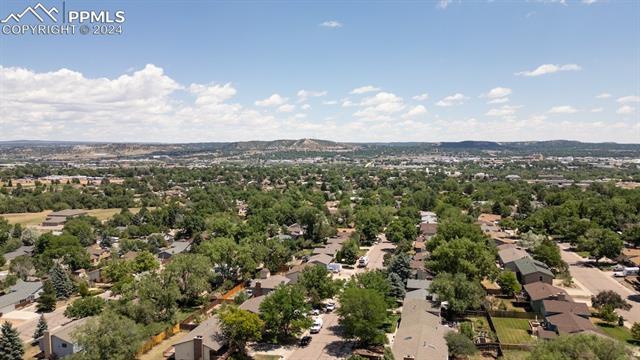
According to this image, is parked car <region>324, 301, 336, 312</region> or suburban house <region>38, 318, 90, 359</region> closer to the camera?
suburban house <region>38, 318, 90, 359</region>

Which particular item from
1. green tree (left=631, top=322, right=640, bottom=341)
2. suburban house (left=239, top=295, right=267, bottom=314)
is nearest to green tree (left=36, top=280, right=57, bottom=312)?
suburban house (left=239, top=295, right=267, bottom=314)

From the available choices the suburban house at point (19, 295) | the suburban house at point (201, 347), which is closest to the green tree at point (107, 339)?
the suburban house at point (201, 347)

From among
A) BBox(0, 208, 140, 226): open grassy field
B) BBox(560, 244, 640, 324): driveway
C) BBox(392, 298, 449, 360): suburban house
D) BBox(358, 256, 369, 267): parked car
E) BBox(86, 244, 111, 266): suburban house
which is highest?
BBox(392, 298, 449, 360): suburban house

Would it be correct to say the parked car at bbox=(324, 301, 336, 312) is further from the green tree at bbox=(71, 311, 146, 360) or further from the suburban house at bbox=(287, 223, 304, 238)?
the suburban house at bbox=(287, 223, 304, 238)

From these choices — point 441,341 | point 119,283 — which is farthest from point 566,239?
point 119,283

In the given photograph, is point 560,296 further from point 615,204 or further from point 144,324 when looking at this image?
point 615,204

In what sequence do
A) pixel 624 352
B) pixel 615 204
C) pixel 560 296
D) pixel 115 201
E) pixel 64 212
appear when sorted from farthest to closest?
pixel 115 201 < pixel 64 212 < pixel 615 204 < pixel 560 296 < pixel 624 352
